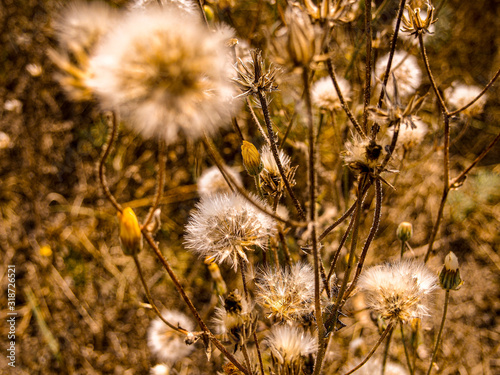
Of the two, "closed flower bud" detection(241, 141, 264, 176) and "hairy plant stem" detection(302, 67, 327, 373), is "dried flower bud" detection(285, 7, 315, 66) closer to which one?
"hairy plant stem" detection(302, 67, 327, 373)

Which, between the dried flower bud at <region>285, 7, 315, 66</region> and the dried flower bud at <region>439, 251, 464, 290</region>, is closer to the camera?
the dried flower bud at <region>285, 7, 315, 66</region>

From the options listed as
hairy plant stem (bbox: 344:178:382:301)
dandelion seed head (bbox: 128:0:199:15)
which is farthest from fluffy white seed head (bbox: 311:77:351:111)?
hairy plant stem (bbox: 344:178:382:301)

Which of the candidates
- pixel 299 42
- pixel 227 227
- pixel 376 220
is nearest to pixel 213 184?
pixel 227 227

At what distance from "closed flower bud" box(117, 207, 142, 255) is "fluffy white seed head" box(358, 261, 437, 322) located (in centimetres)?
48

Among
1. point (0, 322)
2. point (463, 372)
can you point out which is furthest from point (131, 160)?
point (463, 372)

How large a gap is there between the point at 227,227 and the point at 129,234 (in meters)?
0.26

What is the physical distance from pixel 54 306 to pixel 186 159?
42.9 inches

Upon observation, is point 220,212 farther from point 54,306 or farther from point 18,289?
point 18,289

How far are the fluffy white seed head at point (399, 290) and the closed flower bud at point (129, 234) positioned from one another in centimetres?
48

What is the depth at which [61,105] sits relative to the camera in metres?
2.27

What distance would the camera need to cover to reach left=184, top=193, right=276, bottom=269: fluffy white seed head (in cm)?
76

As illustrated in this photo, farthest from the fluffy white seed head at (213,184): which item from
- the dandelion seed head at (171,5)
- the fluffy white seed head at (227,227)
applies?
the dandelion seed head at (171,5)

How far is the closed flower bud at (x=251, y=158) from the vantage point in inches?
26.8

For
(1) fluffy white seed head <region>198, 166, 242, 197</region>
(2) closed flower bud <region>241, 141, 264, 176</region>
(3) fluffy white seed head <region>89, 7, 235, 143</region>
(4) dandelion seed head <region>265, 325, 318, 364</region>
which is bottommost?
(4) dandelion seed head <region>265, 325, 318, 364</region>
